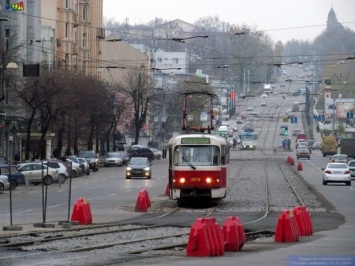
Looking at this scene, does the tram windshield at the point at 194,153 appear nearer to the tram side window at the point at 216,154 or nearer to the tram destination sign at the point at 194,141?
the tram side window at the point at 216,154

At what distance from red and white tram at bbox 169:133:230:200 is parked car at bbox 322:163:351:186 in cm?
2226

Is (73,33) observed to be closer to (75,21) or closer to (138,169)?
(75,21)

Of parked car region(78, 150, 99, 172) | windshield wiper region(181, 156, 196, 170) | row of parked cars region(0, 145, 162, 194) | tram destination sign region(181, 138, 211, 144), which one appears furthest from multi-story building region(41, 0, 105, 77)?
windshield wiper region(181, 156, 196, 170)

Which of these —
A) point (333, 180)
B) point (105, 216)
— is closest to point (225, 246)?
point (105, 216)

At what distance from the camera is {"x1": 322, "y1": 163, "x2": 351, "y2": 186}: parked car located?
61.6m

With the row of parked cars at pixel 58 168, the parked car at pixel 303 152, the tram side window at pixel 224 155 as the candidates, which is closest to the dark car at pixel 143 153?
the row of parked cars at pixel 58 168

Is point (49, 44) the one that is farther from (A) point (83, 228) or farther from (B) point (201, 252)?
(B) point (201, 252)

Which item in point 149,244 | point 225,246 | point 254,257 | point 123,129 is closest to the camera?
point 254,257

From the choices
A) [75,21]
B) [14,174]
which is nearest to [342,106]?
[75,21]

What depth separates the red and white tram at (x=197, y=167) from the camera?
128ft

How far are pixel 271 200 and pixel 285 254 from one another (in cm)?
2310

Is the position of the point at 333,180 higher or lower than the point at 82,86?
lower

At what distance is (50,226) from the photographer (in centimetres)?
2983

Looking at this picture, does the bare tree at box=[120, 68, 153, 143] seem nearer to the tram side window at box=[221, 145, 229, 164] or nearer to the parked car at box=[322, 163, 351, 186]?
the parked car at box=[322, 163, 351, 186]
